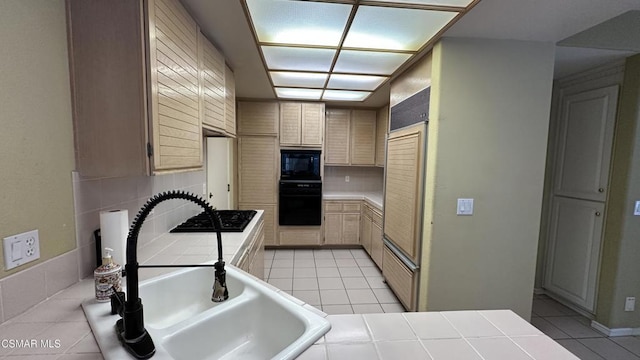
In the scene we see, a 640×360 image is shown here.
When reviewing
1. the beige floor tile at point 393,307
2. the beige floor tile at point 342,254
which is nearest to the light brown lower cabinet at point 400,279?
the beige floor tile at point 393,307

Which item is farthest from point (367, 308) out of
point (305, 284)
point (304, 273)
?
point (304, 273)

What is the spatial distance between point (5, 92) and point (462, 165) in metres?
2.39

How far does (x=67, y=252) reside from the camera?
1062 millimetres

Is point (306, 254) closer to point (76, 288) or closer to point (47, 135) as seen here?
point (76, 288)

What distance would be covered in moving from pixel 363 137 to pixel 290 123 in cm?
123

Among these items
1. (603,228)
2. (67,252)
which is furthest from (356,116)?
(67,252)

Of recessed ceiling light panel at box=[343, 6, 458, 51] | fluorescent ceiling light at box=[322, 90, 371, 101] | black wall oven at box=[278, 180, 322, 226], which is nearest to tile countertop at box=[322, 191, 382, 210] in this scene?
black wall oven at box=[278, 180, 322, 226]

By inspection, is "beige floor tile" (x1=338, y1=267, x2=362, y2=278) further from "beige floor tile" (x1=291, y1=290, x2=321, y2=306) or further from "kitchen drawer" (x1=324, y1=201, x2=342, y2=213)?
"kitchen drawer" (x1=324, y1=201, x2=342, y2=213)

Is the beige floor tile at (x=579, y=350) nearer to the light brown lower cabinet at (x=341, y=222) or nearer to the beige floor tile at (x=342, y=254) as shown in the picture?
the beige floor tile at (x=342, y=254)

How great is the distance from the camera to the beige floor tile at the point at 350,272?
323 centimetres

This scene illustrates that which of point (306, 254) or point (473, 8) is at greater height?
point (473, 8)

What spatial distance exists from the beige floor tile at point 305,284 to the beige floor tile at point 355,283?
358mm

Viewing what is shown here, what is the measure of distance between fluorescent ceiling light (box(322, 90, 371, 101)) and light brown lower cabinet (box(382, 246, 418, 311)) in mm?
1991

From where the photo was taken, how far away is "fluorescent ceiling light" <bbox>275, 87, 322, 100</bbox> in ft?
10.8
